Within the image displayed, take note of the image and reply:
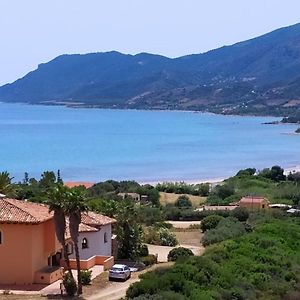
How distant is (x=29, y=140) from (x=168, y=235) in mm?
122930

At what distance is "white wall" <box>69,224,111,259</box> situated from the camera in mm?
30000

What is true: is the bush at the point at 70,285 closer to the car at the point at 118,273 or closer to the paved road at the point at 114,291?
the paved road at the point at 114,291

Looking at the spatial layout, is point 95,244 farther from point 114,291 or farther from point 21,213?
point 114,291

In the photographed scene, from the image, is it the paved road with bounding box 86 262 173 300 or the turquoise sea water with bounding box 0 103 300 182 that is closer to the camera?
the paved road with bounding box 86 262 173 300

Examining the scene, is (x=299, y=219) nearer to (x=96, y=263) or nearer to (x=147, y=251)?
(x=147, y=251)

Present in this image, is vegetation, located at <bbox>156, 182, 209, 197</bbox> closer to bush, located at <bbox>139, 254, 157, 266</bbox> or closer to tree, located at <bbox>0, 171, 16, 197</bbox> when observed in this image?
bush, located at <bbox>139, 254, 157, 266</bbox>

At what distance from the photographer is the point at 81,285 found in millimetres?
25547

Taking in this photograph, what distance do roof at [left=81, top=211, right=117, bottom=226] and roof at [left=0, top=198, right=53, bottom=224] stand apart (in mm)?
2584

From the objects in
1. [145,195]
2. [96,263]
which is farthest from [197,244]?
[145,195]

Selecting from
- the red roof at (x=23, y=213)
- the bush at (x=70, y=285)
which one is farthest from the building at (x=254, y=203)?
the bush at (x=70, y=285)

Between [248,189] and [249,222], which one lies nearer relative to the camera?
[249,222]

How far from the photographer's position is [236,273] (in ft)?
95.6

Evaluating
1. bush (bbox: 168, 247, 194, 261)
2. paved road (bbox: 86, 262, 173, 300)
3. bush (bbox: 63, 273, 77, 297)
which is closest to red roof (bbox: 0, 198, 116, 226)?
bush (bbox: 63, 273, 77, 297)

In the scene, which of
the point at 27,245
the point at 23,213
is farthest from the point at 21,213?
the point at 27,245
